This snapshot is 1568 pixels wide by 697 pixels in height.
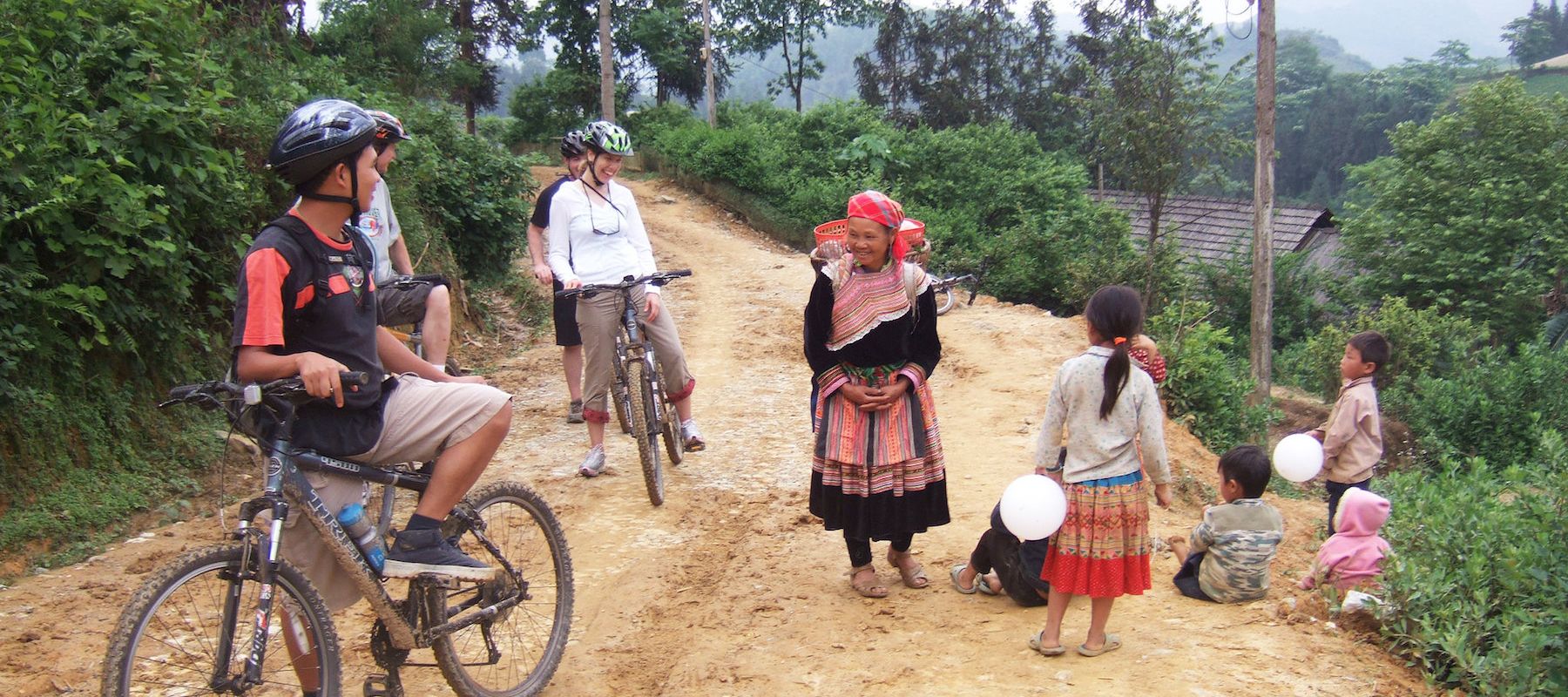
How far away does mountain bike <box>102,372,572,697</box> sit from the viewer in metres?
2.52

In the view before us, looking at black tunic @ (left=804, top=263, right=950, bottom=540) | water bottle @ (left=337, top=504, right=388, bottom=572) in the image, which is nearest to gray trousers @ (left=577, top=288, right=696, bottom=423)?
black tunic @ (left=804, top=263, right=950, bottom=540)

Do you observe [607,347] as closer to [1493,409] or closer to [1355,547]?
[1355,547]

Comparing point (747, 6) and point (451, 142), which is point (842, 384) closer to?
point (451, 142)

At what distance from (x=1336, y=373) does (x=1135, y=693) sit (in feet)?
60.4

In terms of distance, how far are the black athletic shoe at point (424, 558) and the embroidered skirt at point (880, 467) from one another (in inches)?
68.0

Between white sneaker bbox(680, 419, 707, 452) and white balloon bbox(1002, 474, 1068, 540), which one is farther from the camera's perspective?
white sneaker bbox(680, 419, 707, 452)

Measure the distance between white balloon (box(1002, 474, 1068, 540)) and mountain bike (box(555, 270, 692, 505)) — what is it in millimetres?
2440

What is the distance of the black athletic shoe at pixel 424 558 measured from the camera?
3008 millimetres

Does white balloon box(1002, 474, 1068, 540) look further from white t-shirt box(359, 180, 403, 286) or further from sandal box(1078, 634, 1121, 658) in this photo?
white t-shirt box(359, 180, 403, 286)

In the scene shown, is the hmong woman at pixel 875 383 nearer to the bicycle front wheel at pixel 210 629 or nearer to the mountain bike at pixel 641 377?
the mountain bike at pixel 641 377

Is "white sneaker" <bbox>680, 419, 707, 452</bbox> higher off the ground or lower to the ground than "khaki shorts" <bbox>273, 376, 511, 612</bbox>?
lower

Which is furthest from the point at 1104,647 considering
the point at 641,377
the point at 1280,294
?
the point at 1280,294

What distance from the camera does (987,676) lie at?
12.6ft

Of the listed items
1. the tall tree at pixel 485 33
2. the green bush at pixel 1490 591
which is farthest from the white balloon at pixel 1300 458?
the tall tree at pixel 485 33
